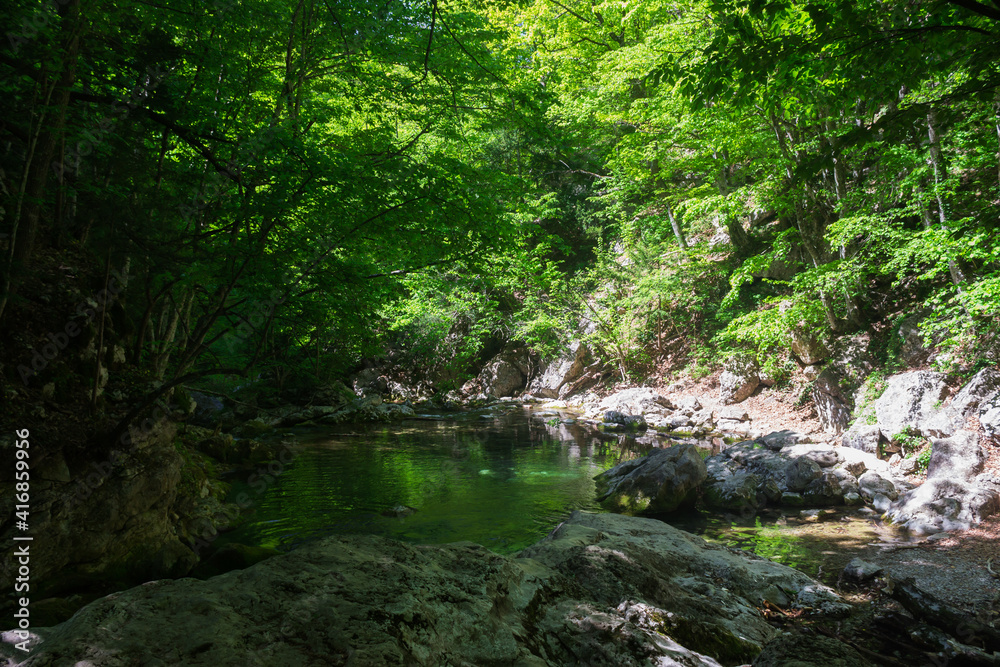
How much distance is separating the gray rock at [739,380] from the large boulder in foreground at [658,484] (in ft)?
23.3

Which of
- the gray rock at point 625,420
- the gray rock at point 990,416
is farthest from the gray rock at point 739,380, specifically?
the gray rock at point 990,416

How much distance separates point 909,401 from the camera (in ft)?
29.3

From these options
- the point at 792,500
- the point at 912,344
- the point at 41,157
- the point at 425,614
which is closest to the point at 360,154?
the point at 41,157

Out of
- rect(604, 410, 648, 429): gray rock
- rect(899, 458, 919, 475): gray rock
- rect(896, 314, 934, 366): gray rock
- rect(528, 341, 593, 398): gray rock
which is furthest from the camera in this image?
rect(528, 341, 593, 398): gray rock

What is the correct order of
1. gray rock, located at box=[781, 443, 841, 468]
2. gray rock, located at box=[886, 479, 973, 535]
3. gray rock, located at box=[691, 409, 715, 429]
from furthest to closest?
1. gray rock, located at box=[691, 409, 715, 429]
2. gray rock, located at box=[781, 443, 841, 468]
3. gray rock, located at box=[886, 479, 973, 535]

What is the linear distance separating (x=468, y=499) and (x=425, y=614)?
5856mm

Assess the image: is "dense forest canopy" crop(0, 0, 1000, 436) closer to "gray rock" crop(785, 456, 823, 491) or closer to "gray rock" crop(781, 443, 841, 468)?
"gray rock" crop(781, 443, 841, 468)

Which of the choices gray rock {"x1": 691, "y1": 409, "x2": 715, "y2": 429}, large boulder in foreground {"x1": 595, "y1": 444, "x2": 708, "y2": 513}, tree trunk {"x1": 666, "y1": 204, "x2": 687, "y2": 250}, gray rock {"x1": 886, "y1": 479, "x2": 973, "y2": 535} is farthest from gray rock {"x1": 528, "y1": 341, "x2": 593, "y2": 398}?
gray rock {"x1": 886, "y1": 479, "x2": 973, "y2": 535}

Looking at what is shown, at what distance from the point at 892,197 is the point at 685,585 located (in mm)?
10091

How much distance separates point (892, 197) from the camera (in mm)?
10000

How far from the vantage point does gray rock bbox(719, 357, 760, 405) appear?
47.3ft

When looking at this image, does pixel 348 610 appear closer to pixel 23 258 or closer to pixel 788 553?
pixel 23 258

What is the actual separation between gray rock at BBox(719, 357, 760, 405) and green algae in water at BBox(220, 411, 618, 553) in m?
4.56

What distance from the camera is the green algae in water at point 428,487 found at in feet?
22.0
